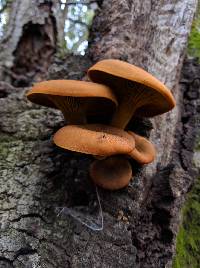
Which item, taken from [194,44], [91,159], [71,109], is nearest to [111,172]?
[91,159]

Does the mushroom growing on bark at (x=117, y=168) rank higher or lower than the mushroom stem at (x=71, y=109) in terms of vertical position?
lower

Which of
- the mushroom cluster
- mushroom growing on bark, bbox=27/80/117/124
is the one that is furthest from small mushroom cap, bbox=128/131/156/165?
mushroom growing on bark, bbox=27/80/117/124

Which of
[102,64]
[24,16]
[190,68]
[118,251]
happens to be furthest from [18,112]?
[24,16]

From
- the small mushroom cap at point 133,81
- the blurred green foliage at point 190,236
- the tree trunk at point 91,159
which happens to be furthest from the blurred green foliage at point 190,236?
the small mushroom cap at point 133,81

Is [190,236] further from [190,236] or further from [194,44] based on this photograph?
[194,44]

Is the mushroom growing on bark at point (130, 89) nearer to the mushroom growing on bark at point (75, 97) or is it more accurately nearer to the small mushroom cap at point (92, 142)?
the mushroom growing on bark at point (75, 97)

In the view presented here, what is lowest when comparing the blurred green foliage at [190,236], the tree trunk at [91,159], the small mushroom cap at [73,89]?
the blurred green foliage at [190,236]
